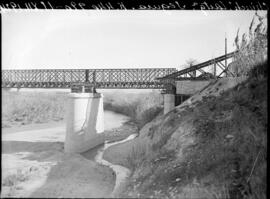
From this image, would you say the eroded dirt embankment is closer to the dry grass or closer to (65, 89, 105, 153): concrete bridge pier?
(65, 89, 105, 153): concrete bridge pier

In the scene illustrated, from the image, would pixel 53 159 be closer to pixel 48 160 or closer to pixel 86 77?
pixel 48 160

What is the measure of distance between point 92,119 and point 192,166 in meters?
17.3

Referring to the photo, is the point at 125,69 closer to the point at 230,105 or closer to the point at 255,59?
the point at 230,105

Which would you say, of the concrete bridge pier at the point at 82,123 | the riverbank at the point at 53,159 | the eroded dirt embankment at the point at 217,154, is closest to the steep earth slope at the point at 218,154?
the eroded dirt embankment at the point at 217,154

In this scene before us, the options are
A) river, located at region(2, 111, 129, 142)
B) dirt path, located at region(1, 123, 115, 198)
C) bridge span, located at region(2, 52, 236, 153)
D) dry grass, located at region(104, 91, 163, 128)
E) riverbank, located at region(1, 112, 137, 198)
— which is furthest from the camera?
dry grass, located at region(104, 91, 163, 128)

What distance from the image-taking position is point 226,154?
7527 mm

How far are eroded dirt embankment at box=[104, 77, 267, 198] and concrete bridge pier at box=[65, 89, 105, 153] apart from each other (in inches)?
418

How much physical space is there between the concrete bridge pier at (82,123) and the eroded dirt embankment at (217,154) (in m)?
10.6

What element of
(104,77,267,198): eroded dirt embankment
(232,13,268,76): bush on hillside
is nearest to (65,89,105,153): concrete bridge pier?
(104,77,267,198): eroded dirt embankment

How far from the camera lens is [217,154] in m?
7.79

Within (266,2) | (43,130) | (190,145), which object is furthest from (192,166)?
(43,130)

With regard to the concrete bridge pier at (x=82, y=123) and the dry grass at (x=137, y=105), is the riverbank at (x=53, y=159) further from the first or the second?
the dry grass at (x=137, y=105)

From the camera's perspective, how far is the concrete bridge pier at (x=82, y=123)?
21.0 m

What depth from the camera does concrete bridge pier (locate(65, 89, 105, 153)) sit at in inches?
825
